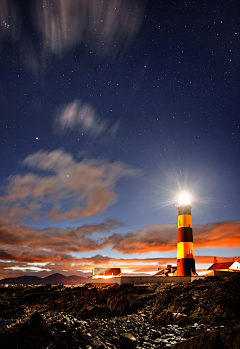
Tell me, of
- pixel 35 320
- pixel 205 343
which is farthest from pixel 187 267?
pixel 205 343

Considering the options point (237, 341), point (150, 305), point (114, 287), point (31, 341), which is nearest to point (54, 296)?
point (114, 287)

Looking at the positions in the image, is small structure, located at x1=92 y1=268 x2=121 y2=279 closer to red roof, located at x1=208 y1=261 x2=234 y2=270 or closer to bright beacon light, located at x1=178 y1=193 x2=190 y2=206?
bright beacon light, located at x1=178 y1=193 x2=190 y2=206

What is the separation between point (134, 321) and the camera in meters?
25.6

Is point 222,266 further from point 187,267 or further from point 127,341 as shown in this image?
point 127,341

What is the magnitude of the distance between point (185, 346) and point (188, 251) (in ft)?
96.5

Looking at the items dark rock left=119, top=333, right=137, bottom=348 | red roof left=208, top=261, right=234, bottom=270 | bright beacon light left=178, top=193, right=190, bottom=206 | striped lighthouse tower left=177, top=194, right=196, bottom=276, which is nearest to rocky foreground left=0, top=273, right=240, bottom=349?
dark rock left=119, top=333, right=137, bottom=348

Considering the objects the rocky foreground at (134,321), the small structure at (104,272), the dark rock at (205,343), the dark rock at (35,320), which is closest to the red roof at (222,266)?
the rocky foreground at (134,321)

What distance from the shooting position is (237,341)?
1566cm

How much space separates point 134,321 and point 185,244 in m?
21.6

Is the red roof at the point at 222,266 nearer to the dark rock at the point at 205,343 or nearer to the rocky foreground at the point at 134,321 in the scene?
the rocky foreground at the point at 134,321

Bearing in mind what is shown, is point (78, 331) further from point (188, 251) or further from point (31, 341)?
point (188, 251)

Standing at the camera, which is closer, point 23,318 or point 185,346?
point 185,346

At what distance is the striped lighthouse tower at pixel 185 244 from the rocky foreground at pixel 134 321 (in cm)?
722

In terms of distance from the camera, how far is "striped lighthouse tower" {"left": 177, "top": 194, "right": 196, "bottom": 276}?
4416cm
